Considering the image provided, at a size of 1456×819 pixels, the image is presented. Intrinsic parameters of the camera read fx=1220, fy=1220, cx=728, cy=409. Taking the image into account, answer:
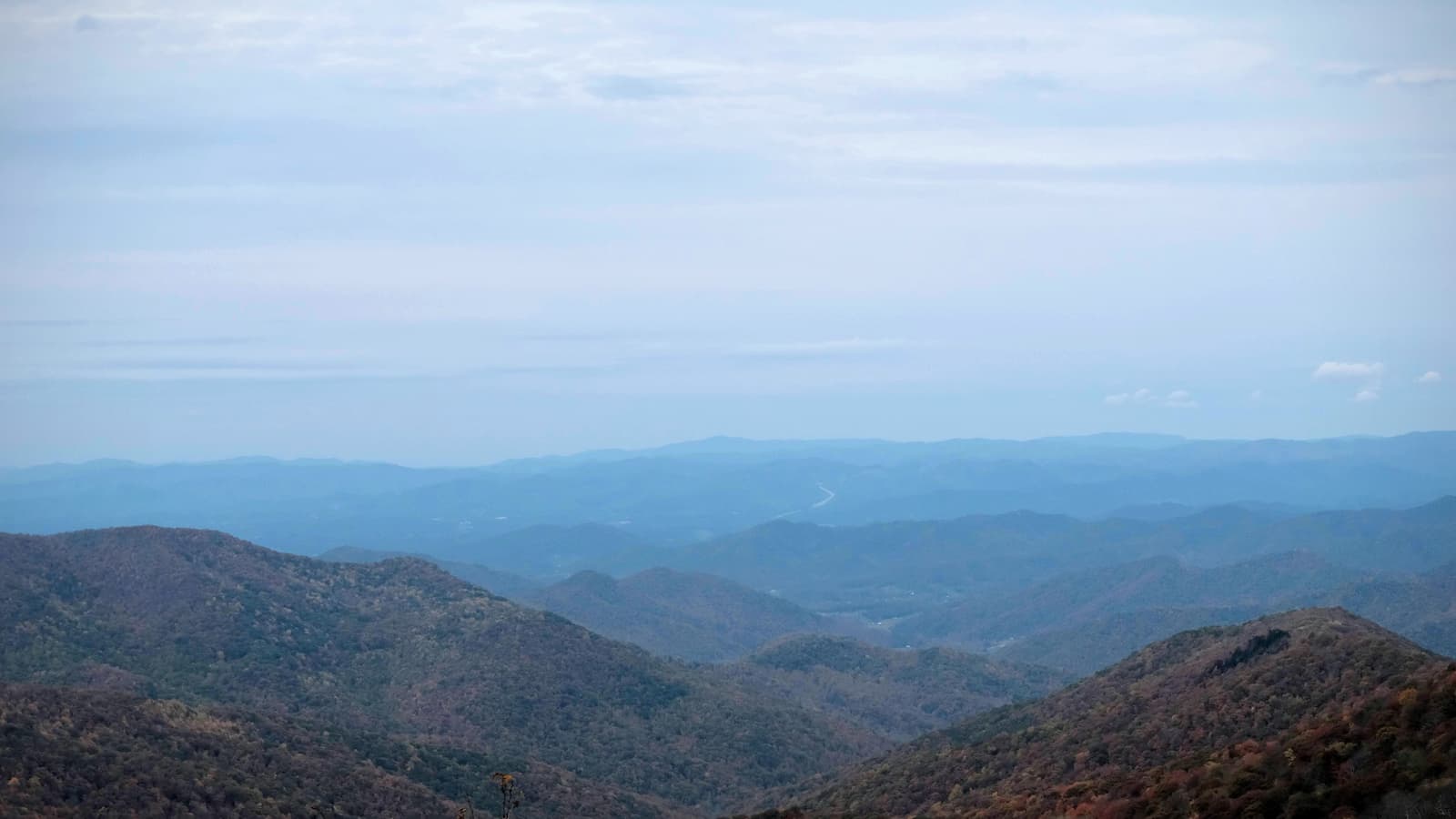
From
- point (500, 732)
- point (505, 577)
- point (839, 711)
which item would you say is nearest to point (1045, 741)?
point (500, 732)

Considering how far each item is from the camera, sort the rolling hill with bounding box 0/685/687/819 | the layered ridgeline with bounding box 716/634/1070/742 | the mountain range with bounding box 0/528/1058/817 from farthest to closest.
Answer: the layered ridgeline with bounding box 716/634/1070/742, the mountain range with bounding box 0/528/1058/817, the rolling hill with bounding box 0/685/687/819

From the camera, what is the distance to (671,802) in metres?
65.8

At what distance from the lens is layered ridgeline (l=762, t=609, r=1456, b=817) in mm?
20781

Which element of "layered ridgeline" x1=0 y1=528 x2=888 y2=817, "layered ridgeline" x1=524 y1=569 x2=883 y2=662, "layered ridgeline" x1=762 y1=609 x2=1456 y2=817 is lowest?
"layered ridgeline" x1=524 y1=569 x2=883 y2=662

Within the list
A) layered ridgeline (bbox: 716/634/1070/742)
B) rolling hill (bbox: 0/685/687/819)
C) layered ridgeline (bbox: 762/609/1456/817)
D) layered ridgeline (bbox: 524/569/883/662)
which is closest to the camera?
layered ridgeline (bbox: 762/609/1456/817)

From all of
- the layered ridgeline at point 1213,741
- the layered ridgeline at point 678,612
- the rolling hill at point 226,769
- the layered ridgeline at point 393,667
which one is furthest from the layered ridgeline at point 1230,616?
the rolling hill at point 226,769

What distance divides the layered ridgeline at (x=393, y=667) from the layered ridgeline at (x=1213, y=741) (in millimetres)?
18947

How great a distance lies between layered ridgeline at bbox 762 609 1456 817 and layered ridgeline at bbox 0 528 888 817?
62.2ft

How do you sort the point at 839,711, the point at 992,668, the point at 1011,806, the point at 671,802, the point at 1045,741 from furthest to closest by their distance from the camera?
the point at 992,668 → the point at 839,711 → the point at 671,802 → the point at 1045,741 → the point at 1011,806

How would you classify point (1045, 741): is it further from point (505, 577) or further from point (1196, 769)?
point (505, 577)

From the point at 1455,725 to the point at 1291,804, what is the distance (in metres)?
3.00

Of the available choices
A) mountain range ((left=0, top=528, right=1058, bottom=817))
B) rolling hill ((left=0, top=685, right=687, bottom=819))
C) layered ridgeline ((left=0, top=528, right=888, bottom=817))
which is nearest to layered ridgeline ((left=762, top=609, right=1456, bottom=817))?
rolling hill ((left=0, top=685, right=687, bottom=819))

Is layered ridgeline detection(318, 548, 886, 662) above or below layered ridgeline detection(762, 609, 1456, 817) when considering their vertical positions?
below

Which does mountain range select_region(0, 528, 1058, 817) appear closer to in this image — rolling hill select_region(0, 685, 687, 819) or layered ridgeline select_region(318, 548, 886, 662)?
rolling hill select_region(0, 685, 687, 819)
